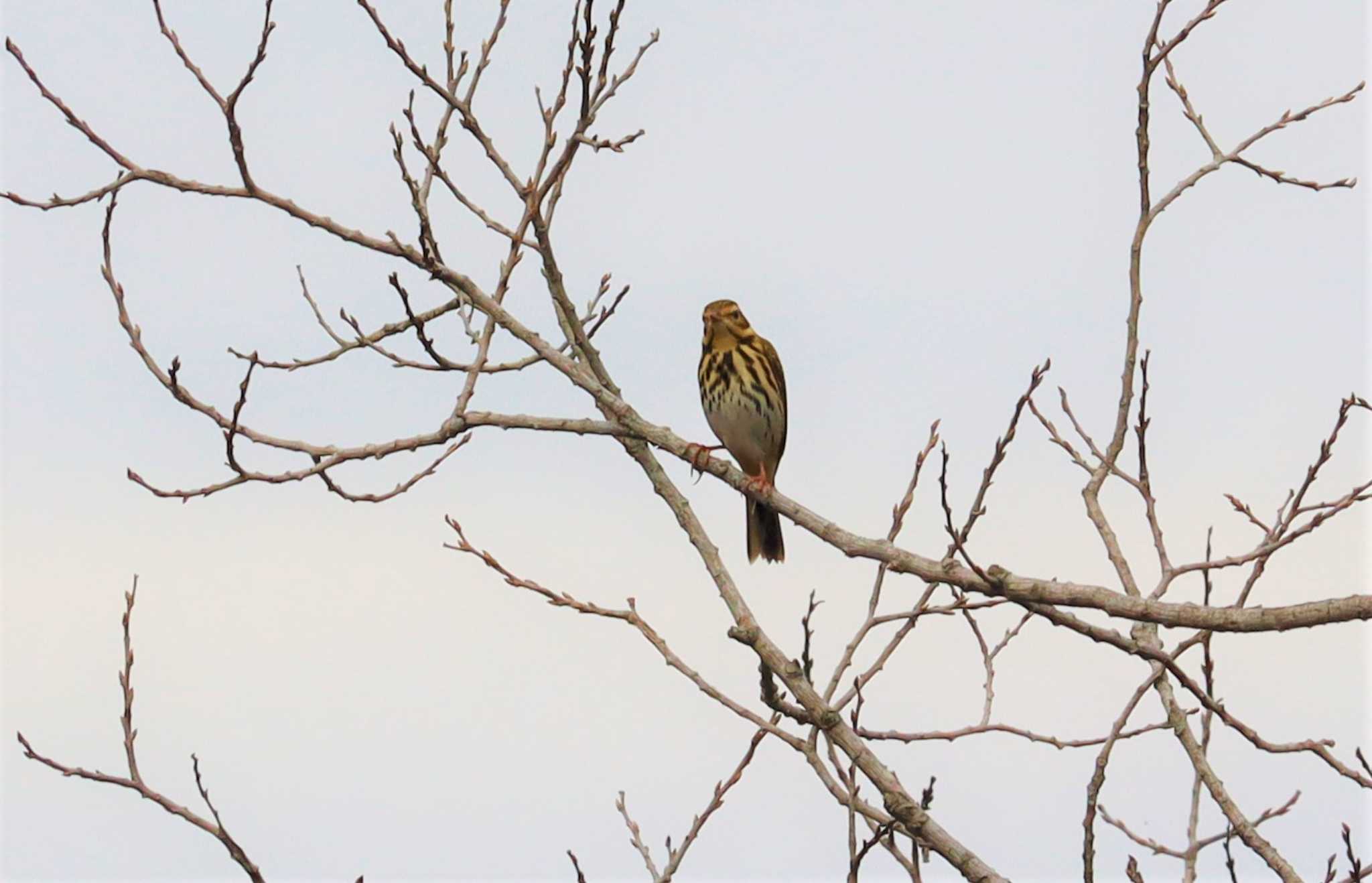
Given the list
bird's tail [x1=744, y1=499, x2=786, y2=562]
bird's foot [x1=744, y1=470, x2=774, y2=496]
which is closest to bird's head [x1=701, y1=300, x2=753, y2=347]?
bird's tail [x1=744, y1=499, x2=786, y2=562]

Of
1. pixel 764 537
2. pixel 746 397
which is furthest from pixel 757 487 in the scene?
pixel 764 537

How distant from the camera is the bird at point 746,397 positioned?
9.68m

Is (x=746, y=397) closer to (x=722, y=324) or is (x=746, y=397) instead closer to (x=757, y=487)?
(x=722, y=324)

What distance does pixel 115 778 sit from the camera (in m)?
4.82

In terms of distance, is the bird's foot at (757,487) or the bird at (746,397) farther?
the bird at (746,397)

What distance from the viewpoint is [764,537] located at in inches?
399

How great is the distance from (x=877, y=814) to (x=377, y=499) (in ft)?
6.25

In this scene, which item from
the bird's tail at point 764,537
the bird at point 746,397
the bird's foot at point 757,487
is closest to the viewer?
the bird's foot at point 757,487

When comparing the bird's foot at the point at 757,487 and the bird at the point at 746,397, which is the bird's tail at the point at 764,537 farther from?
the bird's foot at the point at 757,487

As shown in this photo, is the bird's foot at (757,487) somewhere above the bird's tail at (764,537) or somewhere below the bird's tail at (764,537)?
below

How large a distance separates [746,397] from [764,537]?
0.96 meters

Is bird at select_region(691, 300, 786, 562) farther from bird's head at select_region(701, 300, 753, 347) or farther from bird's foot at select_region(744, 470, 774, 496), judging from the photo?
bird's foot at select_region(744, 470, 774, 496)

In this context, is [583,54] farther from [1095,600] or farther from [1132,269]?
[1095,600]

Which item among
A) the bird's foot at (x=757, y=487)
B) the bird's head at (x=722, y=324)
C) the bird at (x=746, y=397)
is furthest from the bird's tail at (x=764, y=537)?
the bird's foot at (x=757, y=487)
